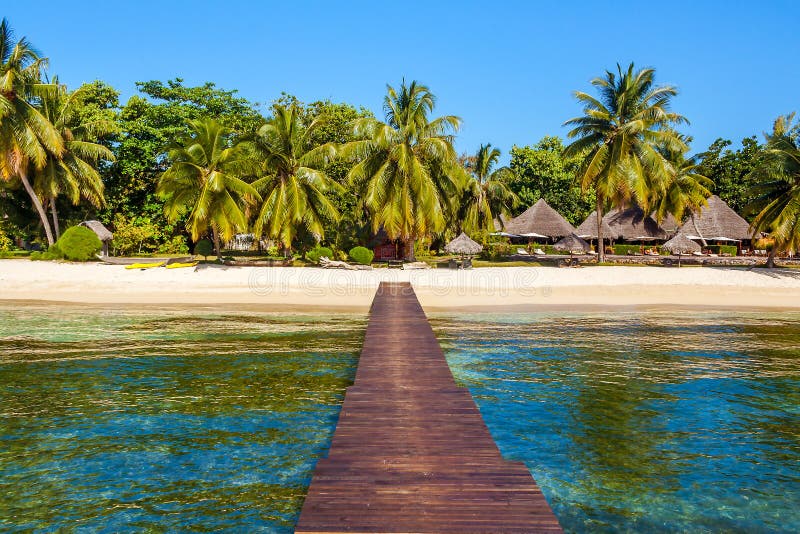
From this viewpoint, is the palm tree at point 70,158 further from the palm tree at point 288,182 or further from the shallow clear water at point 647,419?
the shallow clear water at point 647,419

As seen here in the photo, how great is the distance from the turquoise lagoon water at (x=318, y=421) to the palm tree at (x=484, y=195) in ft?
92.8

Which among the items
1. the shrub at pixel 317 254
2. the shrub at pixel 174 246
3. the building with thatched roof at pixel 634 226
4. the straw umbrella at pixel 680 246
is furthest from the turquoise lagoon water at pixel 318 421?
the building with thatched roof at pixel 634 226

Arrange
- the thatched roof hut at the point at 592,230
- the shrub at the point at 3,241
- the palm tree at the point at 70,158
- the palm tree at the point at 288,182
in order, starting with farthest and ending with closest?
the thatched roof hut at the point at 592,230 < the shrub at the point at 3,241 < the palm tree at the point at 70,158 < the palm tree at the point at 288,182

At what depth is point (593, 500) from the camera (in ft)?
18.9

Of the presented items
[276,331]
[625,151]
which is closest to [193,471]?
[276,331]

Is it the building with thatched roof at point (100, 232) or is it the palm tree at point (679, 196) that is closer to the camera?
the building with thatched roof at point (100, 232)

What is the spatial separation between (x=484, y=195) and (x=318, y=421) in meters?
37.4

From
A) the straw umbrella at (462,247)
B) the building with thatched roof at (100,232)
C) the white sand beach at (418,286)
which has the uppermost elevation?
the building with thatched roof at (100,232)

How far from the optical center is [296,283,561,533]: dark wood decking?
13.8 ft

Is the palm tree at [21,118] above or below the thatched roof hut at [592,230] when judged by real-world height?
above

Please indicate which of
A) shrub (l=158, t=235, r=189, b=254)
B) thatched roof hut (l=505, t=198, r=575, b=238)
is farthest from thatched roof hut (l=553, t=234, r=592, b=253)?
shrub (l=158, t=235, r=189, b=254)

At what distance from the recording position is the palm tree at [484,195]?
141ft

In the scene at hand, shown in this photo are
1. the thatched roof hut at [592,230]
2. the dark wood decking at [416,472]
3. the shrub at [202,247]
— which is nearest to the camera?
the dark wood decking at [416,472]

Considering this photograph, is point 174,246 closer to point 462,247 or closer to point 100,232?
point 100,232
